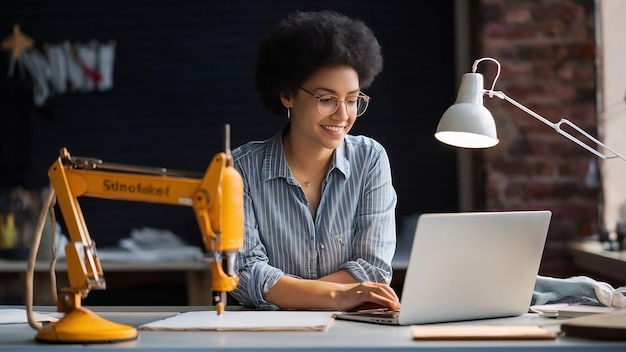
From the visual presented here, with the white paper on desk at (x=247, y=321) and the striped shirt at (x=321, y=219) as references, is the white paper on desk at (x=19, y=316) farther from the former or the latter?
the striped shirt at (x=321, y=219)

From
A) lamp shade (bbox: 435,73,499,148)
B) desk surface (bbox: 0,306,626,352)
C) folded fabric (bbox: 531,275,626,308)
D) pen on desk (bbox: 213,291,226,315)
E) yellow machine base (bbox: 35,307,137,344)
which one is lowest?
folded fabric (bbox: 531,275,626,308)

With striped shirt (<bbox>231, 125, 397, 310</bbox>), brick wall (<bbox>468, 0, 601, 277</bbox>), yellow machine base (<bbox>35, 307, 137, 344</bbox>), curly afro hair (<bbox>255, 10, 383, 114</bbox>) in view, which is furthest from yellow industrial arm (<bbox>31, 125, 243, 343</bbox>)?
brick wall (<bbox>468, 0, 601, 277</bbox>)

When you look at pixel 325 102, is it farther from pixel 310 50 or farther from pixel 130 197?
pixel 130 197

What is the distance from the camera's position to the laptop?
6.70 ft

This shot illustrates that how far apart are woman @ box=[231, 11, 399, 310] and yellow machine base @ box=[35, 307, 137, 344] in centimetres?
78

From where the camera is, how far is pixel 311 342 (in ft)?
6.05

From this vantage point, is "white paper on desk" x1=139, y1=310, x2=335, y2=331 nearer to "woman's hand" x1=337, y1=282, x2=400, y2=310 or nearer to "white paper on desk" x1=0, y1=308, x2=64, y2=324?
"woman's hand" x1=337, y1=282, x2=400, y2=310

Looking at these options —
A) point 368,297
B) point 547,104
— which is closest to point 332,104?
point 368,297

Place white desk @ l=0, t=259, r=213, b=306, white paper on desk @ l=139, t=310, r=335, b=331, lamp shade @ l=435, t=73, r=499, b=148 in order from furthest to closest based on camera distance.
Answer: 1. white desk @ l=0, t=259, r=213, b=306
2. lamp shade @ l=435, t=73, r=499, b=148
3. white paper on desk @ l=139, t=310, r=335, b=331

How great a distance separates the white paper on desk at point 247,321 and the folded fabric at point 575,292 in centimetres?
58

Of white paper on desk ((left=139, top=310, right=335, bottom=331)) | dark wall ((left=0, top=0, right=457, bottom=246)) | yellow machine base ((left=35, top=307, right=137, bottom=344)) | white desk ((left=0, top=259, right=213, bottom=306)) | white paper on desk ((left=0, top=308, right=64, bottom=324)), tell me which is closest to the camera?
yellow machine base ((left=35, top=307, right=137, bottom=344))

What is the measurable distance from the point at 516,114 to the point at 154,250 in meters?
1.95

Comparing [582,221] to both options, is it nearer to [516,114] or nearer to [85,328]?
[516,114]

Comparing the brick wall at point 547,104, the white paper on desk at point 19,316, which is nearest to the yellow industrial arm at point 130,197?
the white paper on desk at point 19,316
